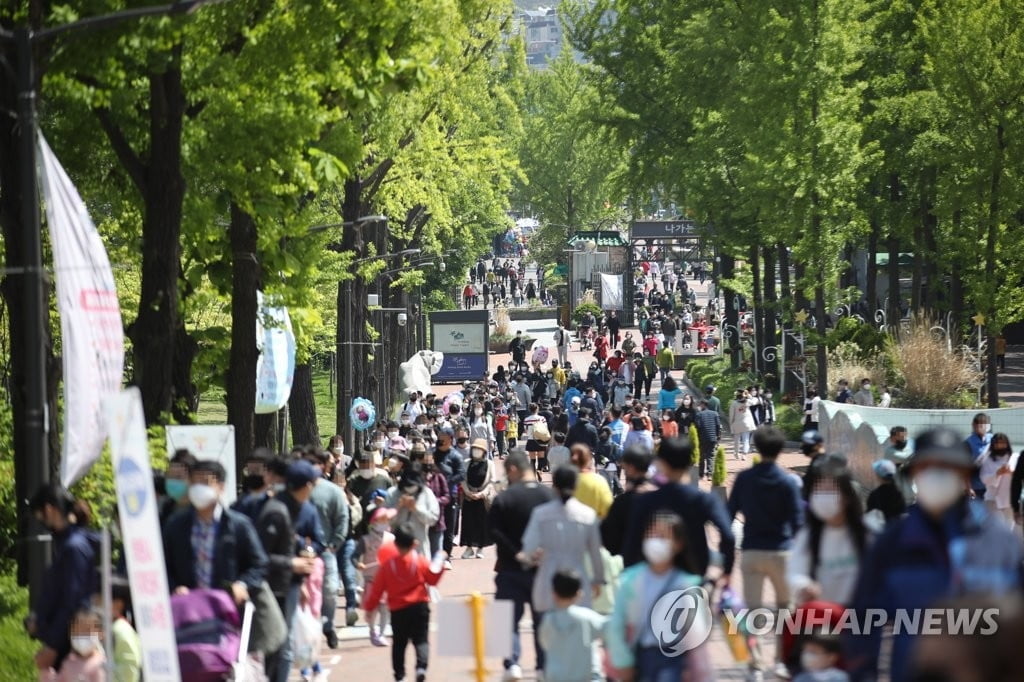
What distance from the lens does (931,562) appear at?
27.9ft

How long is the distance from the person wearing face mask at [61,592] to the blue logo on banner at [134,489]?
1340 mm

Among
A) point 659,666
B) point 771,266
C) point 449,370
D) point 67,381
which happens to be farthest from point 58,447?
point 449,370

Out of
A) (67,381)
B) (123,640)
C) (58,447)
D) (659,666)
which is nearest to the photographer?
(659,666)

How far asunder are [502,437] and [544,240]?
6764 centimetres

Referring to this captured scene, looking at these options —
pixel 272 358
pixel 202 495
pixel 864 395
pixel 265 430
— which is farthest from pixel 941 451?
pixel 864 395

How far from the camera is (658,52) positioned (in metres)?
52.8

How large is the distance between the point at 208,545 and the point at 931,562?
4632mm

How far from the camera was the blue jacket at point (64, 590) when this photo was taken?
11.4 metres

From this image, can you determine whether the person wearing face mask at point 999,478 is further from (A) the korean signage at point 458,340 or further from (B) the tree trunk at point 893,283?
(A) the korean signage at point 458,340

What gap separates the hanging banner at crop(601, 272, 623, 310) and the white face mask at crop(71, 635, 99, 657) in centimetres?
6412

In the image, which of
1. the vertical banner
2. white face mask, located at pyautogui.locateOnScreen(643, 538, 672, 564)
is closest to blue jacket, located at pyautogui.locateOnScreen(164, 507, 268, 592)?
white face mask, located at pyautogui.locateOnScreen(643, 538, 672, 564)

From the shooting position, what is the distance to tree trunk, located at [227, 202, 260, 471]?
23.2 metres

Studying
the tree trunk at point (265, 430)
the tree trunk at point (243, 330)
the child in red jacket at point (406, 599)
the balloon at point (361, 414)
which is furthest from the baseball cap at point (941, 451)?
the balloon at point (361, 414)

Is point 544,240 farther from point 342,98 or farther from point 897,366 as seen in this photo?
point 342,98
